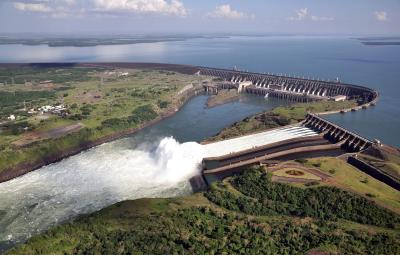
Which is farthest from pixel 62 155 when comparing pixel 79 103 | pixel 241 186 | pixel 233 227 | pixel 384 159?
pixel 384 159

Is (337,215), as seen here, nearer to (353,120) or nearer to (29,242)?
(29,242)

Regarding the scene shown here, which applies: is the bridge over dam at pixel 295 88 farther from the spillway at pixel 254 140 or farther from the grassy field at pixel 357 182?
the grassy field at pixel 357 182

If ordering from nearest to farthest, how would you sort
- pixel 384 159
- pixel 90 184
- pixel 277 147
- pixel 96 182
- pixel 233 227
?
pixel 233 227
pixel 90 184
pixel 96 182
pixel 384 159
pixel 277 147

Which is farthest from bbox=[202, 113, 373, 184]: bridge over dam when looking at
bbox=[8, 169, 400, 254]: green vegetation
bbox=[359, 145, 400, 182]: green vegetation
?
bbox=[8, 169, 400, 254]: green vegetation

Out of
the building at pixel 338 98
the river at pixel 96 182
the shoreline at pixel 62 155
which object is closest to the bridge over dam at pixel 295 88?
the building at pixel 338 98

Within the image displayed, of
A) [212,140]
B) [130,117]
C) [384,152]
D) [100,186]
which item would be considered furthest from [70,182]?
[384,152]

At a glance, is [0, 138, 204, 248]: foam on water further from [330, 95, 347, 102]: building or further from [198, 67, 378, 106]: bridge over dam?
[198, 67, 378, 106]: bridge over dam

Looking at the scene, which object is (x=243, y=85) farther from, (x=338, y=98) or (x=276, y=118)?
(x=276, y=118)
